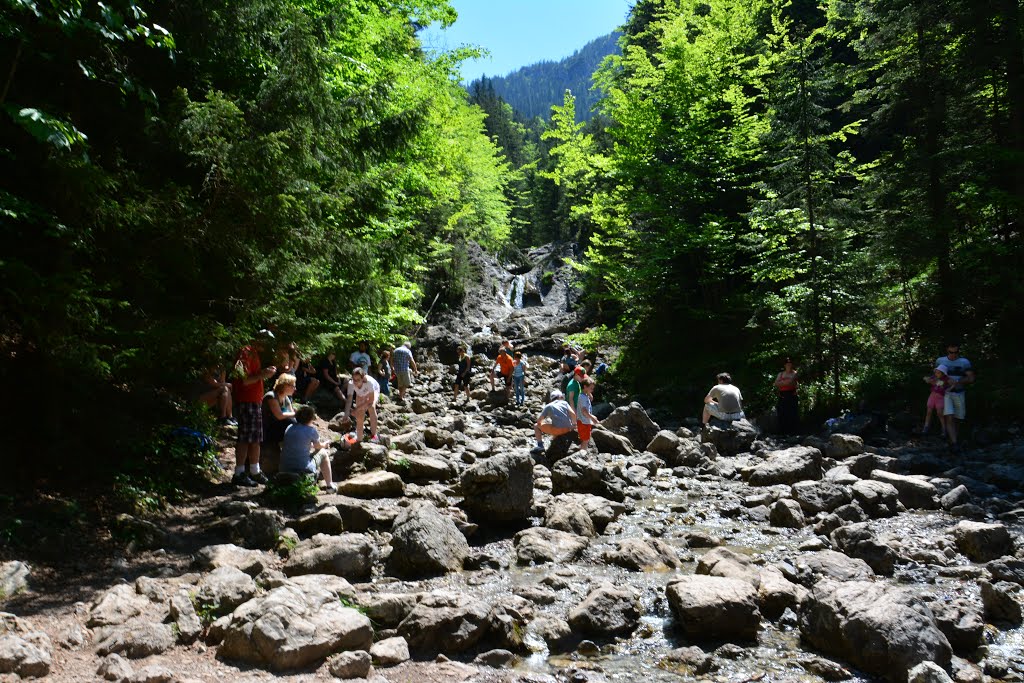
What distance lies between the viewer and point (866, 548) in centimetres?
812

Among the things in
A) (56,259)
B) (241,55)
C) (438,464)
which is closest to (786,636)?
(438,464)

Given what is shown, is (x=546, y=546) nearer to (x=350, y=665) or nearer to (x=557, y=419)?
(x=350, y=665)

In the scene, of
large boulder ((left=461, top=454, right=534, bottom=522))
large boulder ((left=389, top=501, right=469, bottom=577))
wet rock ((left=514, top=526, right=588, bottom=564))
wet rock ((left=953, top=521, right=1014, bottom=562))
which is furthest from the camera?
large boulder ((left=461, top=454, right=534, bottom=522))

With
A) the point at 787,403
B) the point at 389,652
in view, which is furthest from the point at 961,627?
the point at 787,403

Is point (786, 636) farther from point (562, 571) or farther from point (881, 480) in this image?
point (881, 480)

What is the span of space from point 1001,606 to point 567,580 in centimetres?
409

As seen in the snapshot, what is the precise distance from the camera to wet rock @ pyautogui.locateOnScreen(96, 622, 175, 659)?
16.9 feet

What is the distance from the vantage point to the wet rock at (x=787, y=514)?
388 inches

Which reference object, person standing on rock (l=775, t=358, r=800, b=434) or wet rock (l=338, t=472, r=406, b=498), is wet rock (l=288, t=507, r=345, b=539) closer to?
wet rock (l=338, t=472, r=406, b=498)

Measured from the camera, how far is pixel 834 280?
17.8 meters

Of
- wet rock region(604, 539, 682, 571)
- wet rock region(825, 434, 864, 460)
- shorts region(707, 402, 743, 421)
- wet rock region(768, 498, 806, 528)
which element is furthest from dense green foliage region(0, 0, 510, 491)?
wet rock region(825, 434, 864, 460)

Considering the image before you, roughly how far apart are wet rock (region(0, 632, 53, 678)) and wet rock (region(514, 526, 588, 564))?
494cm

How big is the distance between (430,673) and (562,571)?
2818 mm

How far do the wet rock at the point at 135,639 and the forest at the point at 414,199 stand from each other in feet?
9.46
